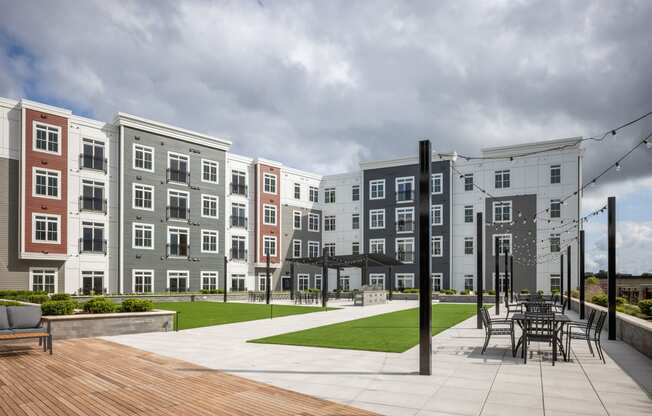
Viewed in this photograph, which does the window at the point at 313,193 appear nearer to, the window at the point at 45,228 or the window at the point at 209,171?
the window at the point at 209,171

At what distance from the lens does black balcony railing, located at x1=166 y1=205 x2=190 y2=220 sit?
3672 cm

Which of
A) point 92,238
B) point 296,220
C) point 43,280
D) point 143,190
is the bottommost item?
point 43,280

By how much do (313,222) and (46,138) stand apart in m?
25.8

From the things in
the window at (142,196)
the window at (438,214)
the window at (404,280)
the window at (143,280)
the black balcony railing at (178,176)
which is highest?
the black balcony railing at (178,176)

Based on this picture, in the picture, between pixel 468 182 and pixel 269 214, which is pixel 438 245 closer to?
pixel 468 182

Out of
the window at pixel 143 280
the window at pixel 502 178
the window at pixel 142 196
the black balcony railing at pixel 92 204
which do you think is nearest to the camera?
the black balcony railing at pixel 92 204

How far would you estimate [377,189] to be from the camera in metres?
47.1

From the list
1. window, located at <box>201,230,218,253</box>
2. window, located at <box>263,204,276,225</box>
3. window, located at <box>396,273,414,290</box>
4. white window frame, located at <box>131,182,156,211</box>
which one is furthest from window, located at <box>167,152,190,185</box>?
window, located at <box>396,273,414,290</box>

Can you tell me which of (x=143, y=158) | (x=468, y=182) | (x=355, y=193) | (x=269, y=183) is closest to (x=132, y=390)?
(x=143, y=158)

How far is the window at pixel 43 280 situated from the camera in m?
29.3

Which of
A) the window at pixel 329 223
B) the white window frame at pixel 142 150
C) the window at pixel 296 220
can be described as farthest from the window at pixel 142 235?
the window at pixel 329 223

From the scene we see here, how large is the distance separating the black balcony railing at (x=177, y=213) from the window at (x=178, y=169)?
2.00 metres

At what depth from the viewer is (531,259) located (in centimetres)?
3984

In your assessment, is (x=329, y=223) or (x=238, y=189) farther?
(x=329, y=223)
